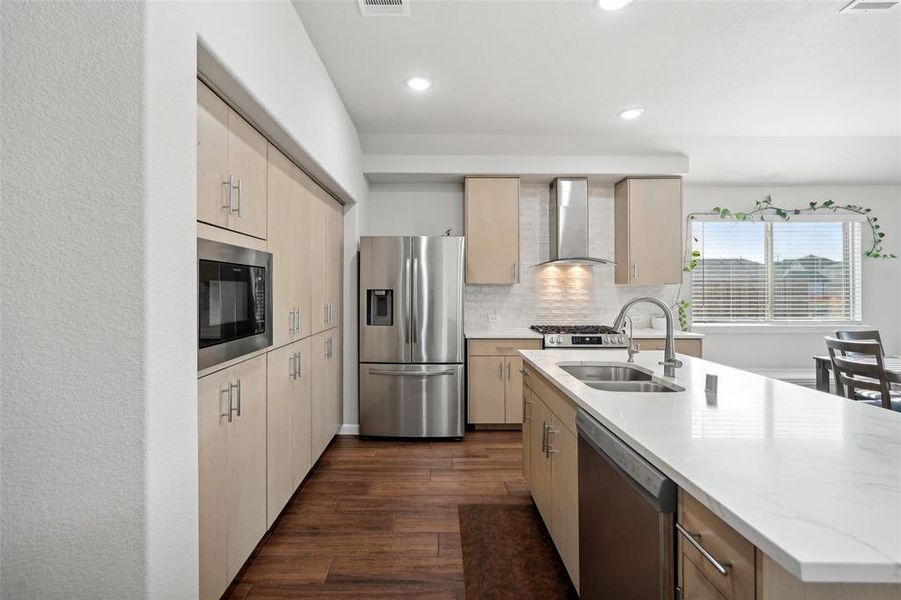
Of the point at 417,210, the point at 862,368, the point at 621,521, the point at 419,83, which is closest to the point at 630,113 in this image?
the point at 419,83

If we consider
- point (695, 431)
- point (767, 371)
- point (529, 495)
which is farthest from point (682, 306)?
point (695, 431)

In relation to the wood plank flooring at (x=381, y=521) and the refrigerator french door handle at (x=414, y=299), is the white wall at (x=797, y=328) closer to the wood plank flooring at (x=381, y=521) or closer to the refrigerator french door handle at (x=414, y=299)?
the wood plank flooring at (x=381, y=521)

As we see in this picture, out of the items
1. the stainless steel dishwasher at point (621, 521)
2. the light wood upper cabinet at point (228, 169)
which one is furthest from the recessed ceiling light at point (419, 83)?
the stainless steel dishwasher at point (621, 521)

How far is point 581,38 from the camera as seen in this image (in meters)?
2.43

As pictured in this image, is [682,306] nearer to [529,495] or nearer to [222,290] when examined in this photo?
[529,495]

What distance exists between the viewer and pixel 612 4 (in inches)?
83.0

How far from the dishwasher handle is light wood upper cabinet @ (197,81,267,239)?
1.47 meters

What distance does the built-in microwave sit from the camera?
5.01ft

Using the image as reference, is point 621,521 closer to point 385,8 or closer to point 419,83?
point 385,8

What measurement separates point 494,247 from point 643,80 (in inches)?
70.8

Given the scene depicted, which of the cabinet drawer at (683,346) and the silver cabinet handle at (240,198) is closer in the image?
the silver cabinet handle at (240,198)

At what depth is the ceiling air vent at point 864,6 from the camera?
2.12m

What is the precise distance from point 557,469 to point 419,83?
2.47 m

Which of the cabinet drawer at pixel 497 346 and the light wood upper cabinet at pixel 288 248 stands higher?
the light wood upper cabinet at pixel 288 248
